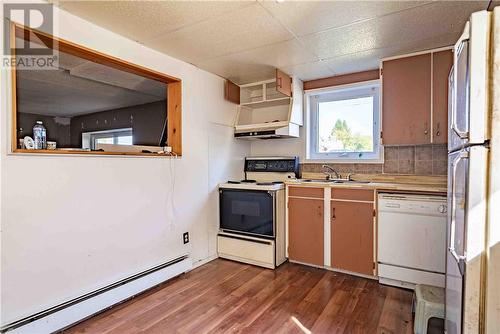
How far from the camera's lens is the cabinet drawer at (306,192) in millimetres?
2814

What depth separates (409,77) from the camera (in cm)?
257

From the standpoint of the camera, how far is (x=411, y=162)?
2.80 metres

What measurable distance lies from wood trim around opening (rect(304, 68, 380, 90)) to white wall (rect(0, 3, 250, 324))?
1174 millimetres

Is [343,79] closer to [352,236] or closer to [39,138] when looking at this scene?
[352,236]

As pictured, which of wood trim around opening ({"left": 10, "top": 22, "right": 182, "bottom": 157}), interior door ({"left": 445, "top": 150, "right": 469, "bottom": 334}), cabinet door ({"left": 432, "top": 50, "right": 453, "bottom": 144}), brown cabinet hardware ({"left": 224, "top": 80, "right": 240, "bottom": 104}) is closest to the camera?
interior door ({"left": 445, "top": 150, "right": 469, "bottom": 334})

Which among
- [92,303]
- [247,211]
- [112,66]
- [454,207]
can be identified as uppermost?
[112,66]

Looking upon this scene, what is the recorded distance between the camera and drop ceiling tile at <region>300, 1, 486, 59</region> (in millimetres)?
1834

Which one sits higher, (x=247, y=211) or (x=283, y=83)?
(x=283, y=83)

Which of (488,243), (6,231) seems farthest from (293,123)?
(6,231)

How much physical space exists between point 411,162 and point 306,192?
111cm

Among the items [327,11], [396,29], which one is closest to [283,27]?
[327,11]

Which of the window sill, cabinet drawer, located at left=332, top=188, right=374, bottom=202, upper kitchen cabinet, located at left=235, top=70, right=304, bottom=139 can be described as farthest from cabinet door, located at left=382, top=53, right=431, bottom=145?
the window sill

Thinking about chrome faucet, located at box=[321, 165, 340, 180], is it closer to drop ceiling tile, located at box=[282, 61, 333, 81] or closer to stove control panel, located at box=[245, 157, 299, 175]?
stove control panel, located at box=[245, 157, 299, 175]

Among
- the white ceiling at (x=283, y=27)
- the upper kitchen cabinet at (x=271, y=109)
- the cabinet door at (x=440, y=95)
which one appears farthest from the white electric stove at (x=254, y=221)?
the cabinet door at (x=440, y=95)
